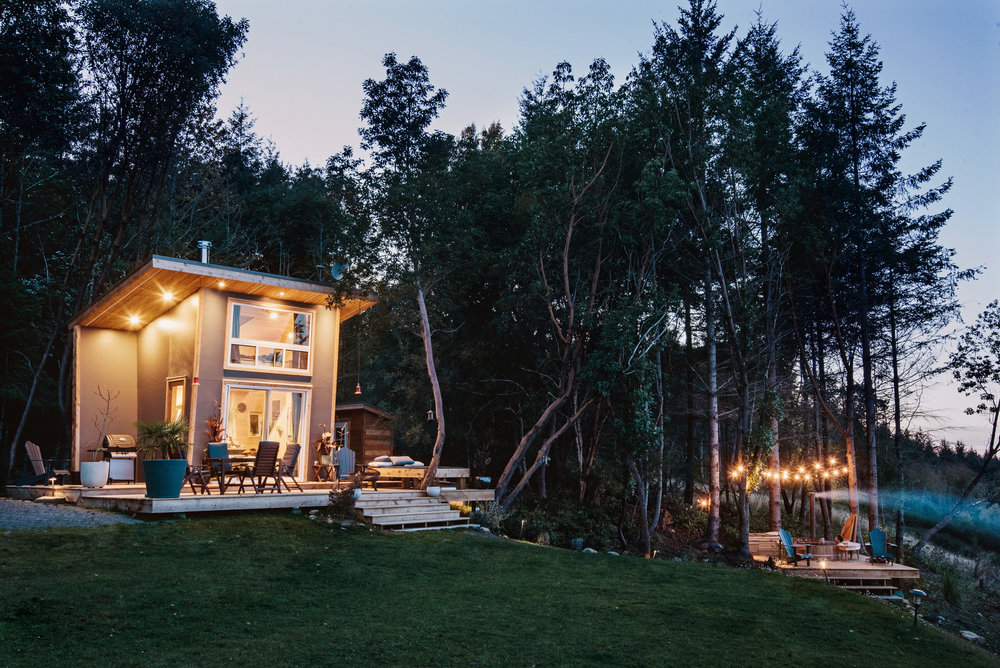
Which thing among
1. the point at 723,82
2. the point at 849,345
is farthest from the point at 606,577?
the point at 849,345

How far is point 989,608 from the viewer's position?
53.8 feet

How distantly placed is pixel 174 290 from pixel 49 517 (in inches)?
213

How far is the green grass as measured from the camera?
511 cm

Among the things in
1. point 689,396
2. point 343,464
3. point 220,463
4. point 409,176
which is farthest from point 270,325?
point 689,396

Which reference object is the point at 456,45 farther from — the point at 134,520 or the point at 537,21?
the point at 134,520

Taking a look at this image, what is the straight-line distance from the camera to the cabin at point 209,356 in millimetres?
13352

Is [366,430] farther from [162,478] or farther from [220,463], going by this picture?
[162,478]

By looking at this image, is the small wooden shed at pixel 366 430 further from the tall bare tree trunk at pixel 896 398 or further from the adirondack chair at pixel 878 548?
the tall bare tree trunk at pixel 896 398

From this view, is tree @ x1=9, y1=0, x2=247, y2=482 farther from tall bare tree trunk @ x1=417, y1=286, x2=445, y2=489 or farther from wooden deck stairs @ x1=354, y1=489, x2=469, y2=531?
wooden deck stairs @ x1=354, y1=489, x2=469, y2=531

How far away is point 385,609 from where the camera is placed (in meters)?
6.44

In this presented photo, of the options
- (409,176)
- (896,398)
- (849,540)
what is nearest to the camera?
(409,176)

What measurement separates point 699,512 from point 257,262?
56.5 ft

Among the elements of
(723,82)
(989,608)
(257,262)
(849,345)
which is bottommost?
(989,608)

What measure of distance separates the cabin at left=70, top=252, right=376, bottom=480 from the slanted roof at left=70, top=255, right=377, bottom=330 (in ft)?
0.07
